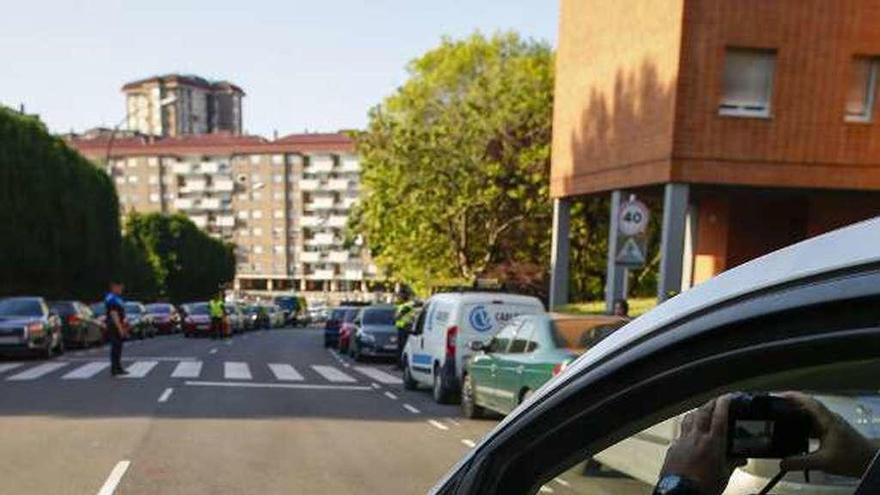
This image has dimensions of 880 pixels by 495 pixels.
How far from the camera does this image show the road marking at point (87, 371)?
14500 mm

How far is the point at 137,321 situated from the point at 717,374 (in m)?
33.0

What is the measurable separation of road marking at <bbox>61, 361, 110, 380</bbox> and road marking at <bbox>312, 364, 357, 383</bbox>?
455 centimetres

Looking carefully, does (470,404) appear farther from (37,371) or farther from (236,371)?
(37,371)

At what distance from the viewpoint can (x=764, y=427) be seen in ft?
4.09

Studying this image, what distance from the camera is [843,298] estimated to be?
98cm

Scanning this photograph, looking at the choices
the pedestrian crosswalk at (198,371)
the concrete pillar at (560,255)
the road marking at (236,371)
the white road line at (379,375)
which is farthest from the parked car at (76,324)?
the concrete pillar at (560,255)

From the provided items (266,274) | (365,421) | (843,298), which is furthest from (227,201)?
(843,298)

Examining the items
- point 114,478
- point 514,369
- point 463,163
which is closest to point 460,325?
point 514,369

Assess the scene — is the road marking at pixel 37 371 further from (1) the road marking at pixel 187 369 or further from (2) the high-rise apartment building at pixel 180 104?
(2) the high-rise apartment building at pixel 180 104

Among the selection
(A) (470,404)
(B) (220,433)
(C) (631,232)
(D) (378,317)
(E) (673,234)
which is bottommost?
(D) (378,317)

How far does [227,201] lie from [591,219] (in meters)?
97.1

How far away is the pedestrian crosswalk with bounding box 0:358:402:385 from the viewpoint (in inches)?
582

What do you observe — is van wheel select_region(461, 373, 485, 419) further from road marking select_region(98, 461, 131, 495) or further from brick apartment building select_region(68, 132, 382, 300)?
brick apartment building select_region(68, 132, 382, 300)

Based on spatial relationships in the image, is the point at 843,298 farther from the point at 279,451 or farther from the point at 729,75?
the point at 729,75
